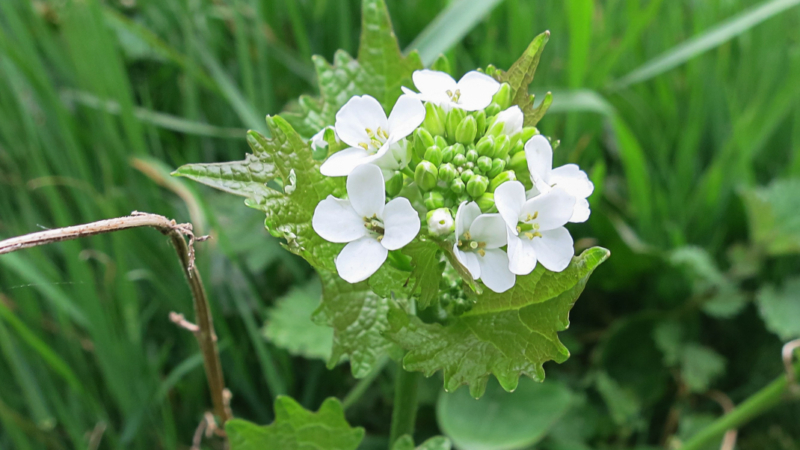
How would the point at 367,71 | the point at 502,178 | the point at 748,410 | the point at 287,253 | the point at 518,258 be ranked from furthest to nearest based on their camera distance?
the point at 287,253, the point at 748,410, the point at 367,71, the point at 502,178, the point at 518,258

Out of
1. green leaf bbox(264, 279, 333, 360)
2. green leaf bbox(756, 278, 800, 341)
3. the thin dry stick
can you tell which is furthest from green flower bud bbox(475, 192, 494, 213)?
green leaf bbox(756, 278, 800, 341)

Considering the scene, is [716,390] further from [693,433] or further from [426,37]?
[426,37]

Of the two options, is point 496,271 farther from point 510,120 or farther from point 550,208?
point 510,120

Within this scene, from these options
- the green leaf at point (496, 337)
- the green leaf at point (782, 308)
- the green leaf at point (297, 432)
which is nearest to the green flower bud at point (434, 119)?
the green leaf at point (496, 337)

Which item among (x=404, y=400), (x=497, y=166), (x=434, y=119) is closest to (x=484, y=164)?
(x=497, y=166)

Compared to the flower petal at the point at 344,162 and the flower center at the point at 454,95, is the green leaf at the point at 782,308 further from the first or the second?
the flower petal at the point at 344,162
